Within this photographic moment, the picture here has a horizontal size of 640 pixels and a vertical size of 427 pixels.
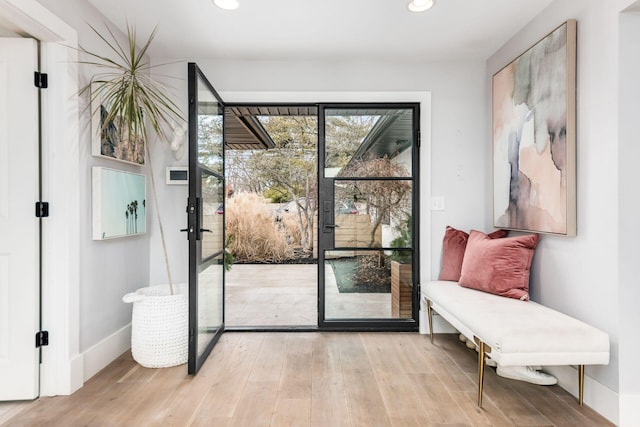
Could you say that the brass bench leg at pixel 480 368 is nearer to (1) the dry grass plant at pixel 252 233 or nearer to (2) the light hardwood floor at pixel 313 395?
(2) the light hardwood floor at pixel 313 395

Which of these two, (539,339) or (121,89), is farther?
(121,89)

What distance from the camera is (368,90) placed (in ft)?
11.6

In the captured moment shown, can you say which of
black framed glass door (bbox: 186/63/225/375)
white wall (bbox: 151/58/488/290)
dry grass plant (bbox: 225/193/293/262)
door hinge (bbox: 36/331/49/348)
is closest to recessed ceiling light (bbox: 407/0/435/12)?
white wall (bbox: 151/58/488/290)

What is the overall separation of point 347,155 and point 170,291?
1929 mm

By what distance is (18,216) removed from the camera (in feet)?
7.43

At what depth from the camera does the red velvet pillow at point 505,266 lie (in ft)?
8.82

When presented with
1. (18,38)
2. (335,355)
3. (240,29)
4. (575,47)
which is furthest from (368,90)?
(18,38)

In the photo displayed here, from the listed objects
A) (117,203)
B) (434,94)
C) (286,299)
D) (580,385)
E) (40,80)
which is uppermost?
(434,94)

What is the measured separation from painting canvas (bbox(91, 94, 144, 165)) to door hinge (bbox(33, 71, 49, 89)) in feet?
0.98

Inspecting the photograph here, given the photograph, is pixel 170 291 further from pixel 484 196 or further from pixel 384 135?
pixel 484 196

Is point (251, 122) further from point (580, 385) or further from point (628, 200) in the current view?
point (580, 385)

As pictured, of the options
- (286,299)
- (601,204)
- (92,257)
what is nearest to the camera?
(601,204)

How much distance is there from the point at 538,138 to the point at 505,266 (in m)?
0.92

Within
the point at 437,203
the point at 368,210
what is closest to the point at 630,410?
the point at 437,203
